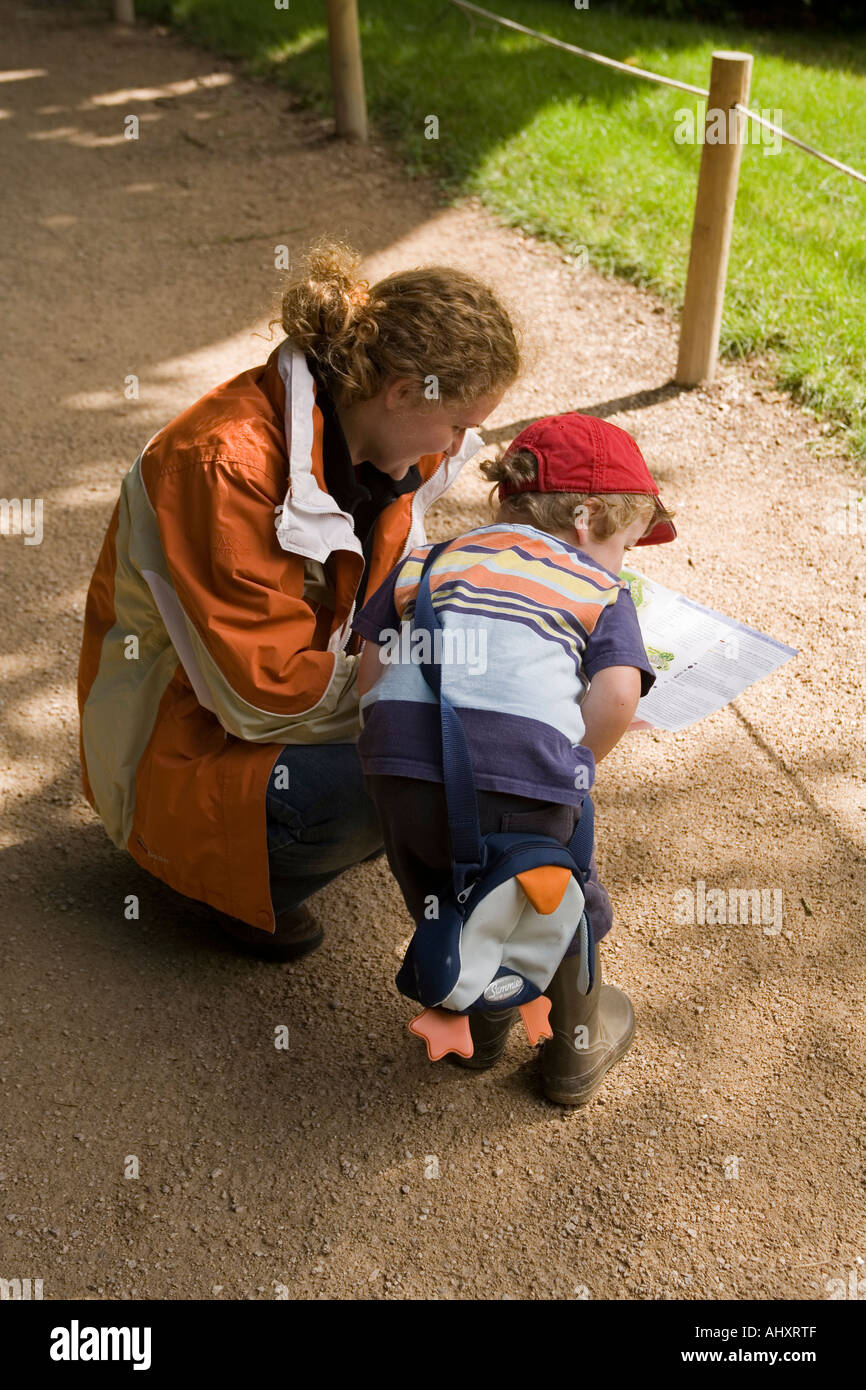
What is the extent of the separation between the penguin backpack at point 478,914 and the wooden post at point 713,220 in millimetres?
2662

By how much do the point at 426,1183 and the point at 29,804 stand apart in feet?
4.26

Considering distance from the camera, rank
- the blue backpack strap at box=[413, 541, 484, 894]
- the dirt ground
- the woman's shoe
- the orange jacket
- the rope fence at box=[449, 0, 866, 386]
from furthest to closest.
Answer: the rope fence at box=[449, 0, 866, 386] → the woman's shoe → the orange jacket → the dirt ground → the blue backpack strap at box=[413, 541, 484, 894]

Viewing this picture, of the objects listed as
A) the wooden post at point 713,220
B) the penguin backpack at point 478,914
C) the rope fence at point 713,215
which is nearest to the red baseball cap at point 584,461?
→ the penguin backpack at point 478,914

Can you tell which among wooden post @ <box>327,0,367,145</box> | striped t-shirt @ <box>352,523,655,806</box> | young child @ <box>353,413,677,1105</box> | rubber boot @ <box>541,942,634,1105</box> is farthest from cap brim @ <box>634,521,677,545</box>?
wooden post @ <box>327,0,367,145</box>

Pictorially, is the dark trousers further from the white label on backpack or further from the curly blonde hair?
the curly blonde hair

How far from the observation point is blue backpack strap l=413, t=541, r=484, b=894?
1775 mm

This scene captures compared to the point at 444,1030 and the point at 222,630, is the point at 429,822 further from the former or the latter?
the point at 222,630

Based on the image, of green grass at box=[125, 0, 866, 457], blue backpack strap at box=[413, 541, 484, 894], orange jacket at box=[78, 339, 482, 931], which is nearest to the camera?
blue backpack strap at box=[413, 541, 484, 894]

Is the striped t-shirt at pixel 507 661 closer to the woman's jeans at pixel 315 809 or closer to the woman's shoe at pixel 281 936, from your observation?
the woman's jeans at pixel 315 809

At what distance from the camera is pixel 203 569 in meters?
2.15

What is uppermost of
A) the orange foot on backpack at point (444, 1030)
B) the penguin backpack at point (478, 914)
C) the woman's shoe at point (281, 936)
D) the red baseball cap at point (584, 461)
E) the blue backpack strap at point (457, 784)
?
the red baseball cap at point (584, 461)

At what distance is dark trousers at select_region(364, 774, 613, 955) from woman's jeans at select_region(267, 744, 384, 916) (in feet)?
0.88

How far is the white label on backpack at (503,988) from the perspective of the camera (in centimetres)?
189

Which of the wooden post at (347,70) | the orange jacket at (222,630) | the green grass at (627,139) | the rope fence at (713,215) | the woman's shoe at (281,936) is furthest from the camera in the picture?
the wooden post at (347,70)
